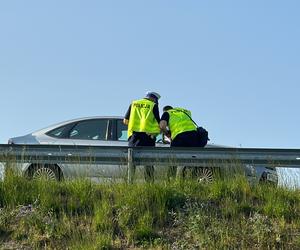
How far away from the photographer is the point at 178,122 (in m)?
11.8

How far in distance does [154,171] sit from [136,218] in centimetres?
147

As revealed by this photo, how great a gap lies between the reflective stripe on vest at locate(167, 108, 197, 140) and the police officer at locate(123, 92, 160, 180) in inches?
10.4

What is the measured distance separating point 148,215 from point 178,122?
3.87 metres

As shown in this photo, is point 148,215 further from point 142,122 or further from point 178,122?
point 178,122

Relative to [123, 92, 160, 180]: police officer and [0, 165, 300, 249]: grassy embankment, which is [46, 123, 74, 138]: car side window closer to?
[123, 92, 160, 180]: police officer

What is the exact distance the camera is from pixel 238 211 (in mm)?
8445

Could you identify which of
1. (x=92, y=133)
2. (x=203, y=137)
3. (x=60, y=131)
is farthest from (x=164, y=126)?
(x=60, y=131)

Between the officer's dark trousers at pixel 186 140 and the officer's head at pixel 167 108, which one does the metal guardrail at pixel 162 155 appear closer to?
the officer's dark trousers at pixel 186 140

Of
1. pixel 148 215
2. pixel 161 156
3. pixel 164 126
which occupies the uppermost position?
pixel 164 126

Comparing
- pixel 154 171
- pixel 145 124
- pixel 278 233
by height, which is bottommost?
pixel 278 233

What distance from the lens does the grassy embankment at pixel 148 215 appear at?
25.3 ft

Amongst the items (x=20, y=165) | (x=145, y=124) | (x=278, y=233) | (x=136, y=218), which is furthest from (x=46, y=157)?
(x=278, y=233)

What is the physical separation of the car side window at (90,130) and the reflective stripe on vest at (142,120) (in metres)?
1.19

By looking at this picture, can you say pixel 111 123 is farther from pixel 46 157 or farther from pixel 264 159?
pixel 264 159
